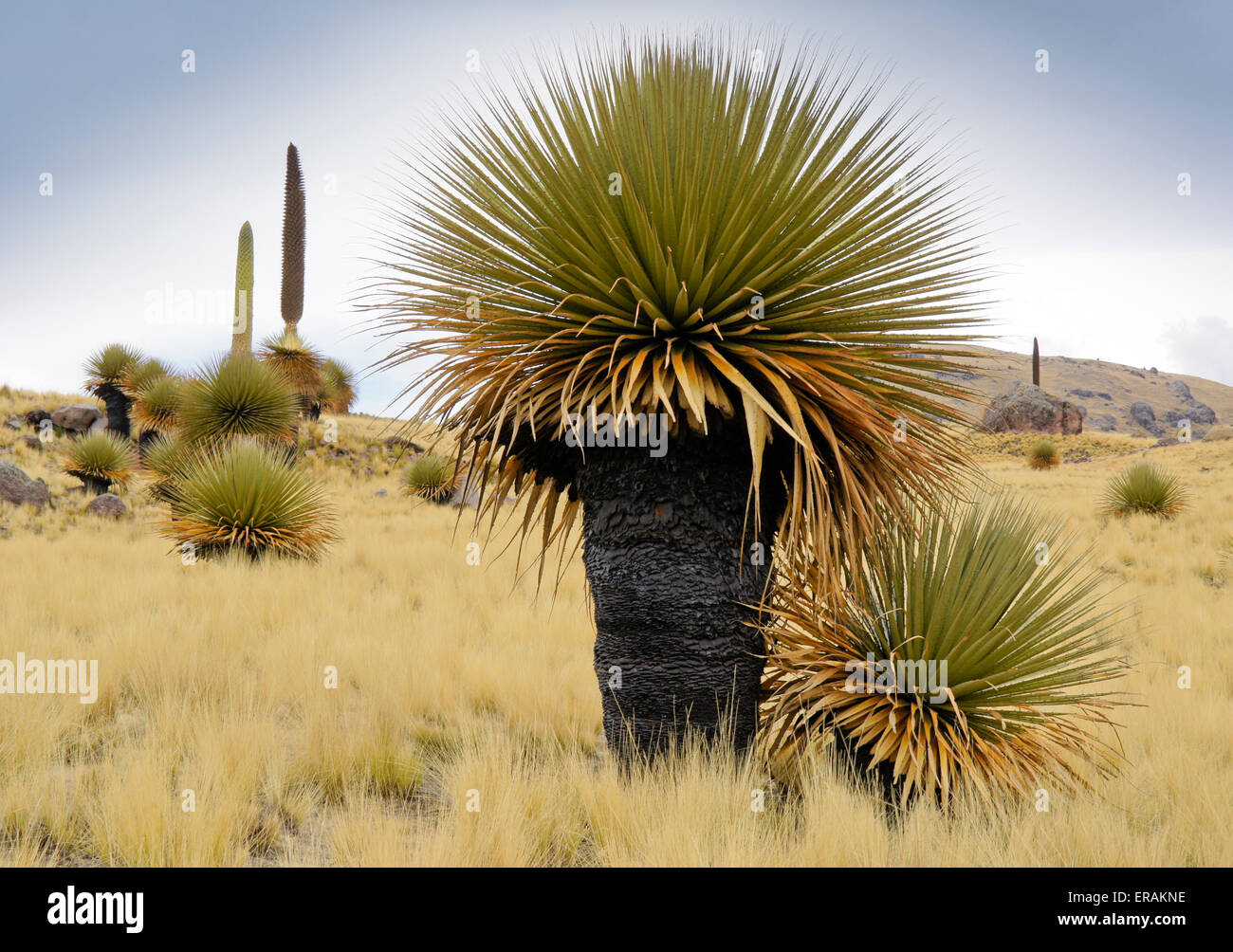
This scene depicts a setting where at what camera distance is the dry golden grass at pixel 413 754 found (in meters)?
2.91

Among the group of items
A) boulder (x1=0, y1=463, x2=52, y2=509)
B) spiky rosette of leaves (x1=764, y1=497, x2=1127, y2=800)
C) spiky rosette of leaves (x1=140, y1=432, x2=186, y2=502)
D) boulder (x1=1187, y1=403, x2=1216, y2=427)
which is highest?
boulder (x1=1187, y1=403, x2=1216, y2=427)

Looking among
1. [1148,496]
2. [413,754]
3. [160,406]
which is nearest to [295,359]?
[160,406]

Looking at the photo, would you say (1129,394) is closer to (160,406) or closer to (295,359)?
(295,359)

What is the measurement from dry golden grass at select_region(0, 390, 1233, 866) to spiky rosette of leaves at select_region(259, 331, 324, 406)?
9.94 m

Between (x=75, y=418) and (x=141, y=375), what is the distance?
529 cm

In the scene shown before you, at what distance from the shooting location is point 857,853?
2834 mm

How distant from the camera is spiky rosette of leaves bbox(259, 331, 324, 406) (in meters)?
18.5

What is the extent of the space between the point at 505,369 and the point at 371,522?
1301 centimetres

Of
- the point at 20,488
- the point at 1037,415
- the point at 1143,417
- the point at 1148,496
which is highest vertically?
the point at 1143,417

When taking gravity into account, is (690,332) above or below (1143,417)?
below

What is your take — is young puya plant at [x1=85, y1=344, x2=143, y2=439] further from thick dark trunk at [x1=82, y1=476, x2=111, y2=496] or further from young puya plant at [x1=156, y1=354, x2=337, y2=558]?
young puya plant at [x1=156, y1=354, x2=337, y2=558]

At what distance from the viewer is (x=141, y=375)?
20.6 meters

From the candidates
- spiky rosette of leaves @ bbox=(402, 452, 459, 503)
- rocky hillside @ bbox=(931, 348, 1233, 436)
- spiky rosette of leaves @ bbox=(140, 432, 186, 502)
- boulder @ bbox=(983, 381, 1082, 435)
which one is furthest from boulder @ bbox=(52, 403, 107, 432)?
rocky hillside @ bbox=(931, 348, 1233, 436)

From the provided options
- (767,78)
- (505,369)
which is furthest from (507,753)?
(767,78)
